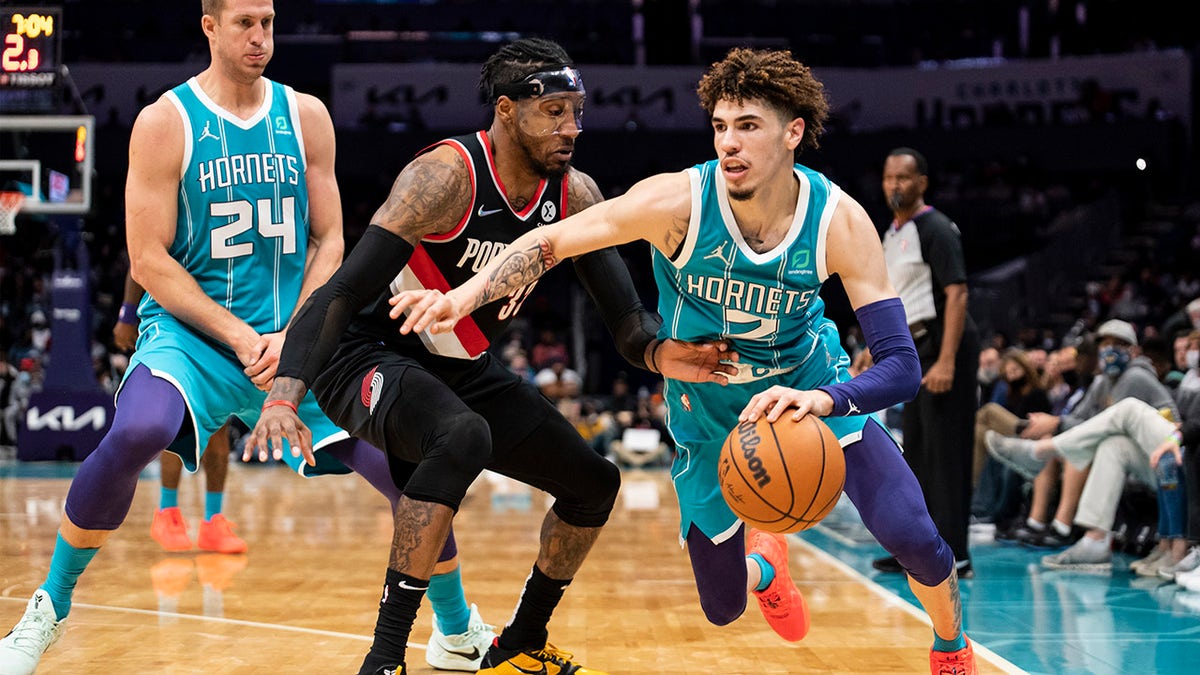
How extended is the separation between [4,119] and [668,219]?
12.2m

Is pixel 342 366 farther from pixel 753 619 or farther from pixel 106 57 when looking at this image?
pixel 106 57

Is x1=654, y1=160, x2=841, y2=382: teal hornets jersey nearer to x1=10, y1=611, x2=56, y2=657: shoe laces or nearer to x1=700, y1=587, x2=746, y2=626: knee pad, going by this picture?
x1=700, y1=587, x2=746, y2=626: knee pad

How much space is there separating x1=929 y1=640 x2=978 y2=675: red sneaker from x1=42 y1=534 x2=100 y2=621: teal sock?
8.70 ft

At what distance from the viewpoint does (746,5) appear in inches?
1069

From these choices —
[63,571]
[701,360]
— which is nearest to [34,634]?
[63,571]

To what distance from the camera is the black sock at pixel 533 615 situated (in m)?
4.08

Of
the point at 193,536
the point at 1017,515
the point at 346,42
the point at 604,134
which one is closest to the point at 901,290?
the point at 1017,515

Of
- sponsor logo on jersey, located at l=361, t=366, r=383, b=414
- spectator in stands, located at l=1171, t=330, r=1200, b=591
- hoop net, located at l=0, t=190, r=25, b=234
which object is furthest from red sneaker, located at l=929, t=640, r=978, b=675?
hoop net, located at l=0, t=190, r=25, b=234

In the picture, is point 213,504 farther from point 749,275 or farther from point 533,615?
point 749,275

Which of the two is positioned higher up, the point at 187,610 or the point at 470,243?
the point at 470,243

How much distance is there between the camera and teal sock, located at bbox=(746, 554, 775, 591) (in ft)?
14.0

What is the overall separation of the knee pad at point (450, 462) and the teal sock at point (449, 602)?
787 mm

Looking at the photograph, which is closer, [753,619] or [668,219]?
[668,219]

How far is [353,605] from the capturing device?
5.51m
